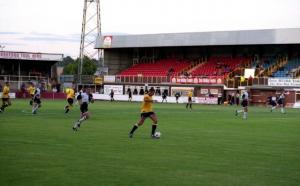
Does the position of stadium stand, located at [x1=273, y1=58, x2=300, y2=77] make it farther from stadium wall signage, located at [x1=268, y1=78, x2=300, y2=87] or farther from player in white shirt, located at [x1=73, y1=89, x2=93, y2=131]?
player in white shirt, located at [x1=73, y1=89, x2=93, y2=131]

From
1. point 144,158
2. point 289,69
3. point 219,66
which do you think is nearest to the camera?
point 144,158

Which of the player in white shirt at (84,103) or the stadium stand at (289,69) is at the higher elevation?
the stadium stand at (289,69)

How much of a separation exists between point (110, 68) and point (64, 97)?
13572 millimetres

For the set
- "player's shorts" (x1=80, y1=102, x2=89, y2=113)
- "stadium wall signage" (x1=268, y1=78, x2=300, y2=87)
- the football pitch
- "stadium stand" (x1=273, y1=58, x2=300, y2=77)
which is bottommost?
the football pitch

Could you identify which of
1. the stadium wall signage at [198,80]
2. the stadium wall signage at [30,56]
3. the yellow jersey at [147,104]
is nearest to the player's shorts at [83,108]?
the yellow jersey at [147,104]

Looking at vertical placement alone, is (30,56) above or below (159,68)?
above

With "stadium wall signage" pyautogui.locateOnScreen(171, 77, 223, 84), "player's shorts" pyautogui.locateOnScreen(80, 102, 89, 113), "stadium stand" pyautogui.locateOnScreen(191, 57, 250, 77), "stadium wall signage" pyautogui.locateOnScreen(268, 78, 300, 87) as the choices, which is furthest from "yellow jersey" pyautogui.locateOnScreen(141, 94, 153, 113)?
"stadium stand" pyautogui.locateOnScreen(191, 57, 250, 77)

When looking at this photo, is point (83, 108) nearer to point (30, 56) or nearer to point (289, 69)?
point (289, 69)

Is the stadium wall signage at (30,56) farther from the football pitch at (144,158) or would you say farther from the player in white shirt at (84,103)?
the football pitch at (144,158)

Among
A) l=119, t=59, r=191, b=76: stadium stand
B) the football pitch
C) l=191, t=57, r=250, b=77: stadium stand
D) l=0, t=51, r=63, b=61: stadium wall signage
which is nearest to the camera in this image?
the football pitch

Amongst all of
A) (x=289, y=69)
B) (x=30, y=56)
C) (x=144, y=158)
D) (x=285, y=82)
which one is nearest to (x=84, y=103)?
(x=144, y=158)

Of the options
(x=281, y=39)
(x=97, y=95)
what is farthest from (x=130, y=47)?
(x=281, y=39)

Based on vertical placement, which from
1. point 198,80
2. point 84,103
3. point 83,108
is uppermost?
point 198,80

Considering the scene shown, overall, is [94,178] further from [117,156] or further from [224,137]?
[224,137]
